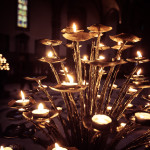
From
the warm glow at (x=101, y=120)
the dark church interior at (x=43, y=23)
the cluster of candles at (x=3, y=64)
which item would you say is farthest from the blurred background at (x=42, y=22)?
the warm glow at (x=101, y=120)

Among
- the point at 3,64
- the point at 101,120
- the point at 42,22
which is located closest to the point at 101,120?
the point at 101,120

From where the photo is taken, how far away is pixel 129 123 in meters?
0.94

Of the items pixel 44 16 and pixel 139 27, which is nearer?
pixel 44 16

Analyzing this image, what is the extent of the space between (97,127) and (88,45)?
34.9 feet

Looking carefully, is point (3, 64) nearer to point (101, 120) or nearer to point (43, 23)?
point (101, 120)

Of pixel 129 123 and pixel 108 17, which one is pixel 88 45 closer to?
pixel 108 17

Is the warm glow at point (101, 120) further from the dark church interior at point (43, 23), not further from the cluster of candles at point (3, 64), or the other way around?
the dark church interior at point (43, 23)

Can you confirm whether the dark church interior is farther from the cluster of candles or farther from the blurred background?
the cluster of candles

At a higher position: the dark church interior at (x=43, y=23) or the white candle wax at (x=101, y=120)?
the dark church interior at (x=43, y=23)

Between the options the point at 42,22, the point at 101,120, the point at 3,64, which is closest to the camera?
the point at 101,120

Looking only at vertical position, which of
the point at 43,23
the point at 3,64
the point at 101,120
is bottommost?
the point at 3,64

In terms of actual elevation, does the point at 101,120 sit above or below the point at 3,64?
above

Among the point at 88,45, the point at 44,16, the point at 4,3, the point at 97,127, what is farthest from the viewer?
the point at 88,45

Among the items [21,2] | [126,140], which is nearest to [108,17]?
[21,2]
